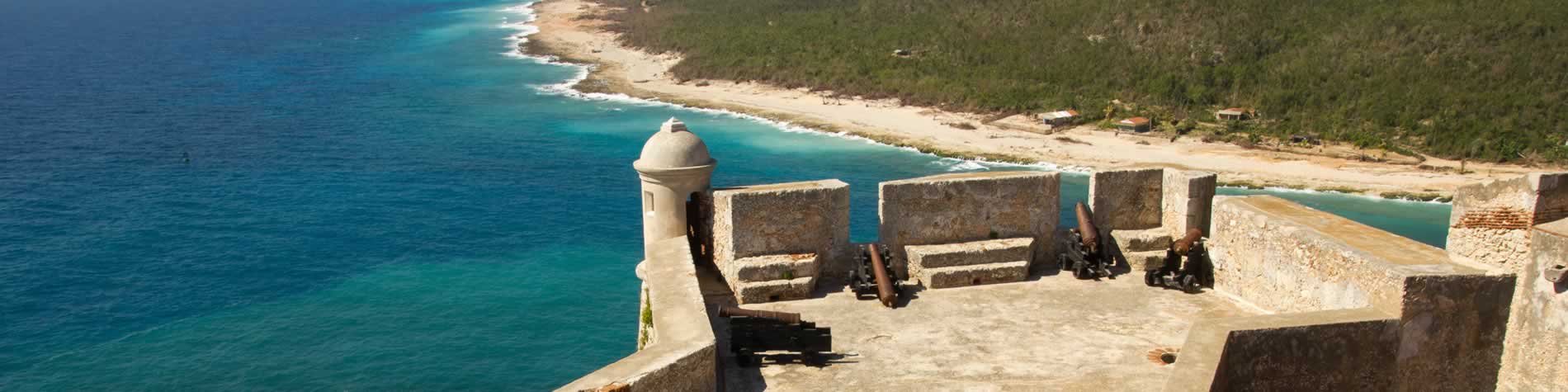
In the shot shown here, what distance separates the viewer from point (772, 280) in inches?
501

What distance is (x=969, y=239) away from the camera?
542 inches

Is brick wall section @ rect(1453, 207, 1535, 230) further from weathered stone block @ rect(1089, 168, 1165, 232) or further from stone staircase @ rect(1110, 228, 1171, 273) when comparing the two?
weathered stone block @ rect(1089, 168, 1165, 232)

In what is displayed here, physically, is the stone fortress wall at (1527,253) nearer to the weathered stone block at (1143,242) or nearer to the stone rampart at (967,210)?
the weathered stone block at (1143,242)

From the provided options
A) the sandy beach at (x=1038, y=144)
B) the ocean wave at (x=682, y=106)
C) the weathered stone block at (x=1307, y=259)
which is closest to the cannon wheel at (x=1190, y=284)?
the weathered stone block at (x=1307, y=259)

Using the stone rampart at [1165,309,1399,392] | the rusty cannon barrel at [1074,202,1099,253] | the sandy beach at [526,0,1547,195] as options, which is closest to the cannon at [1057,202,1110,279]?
the rusty cannon barrel at [1074,202,1099,253]

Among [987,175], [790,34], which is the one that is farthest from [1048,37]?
[987,175]

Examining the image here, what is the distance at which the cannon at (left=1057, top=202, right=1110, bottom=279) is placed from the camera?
13.6 m

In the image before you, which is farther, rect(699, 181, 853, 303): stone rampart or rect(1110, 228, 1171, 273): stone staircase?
rect(1110, 228, 1171, 273): stone staircase

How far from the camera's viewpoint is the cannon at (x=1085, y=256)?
534 inches

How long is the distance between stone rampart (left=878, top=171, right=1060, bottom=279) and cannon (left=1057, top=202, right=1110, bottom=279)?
0.29 m

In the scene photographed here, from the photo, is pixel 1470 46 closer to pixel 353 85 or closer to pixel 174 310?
pixel 174 310

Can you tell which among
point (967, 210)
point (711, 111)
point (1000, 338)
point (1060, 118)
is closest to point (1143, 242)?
point (967, 210)

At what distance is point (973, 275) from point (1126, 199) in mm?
2297

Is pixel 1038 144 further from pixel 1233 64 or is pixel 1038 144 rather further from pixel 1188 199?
pixel 1188 199
